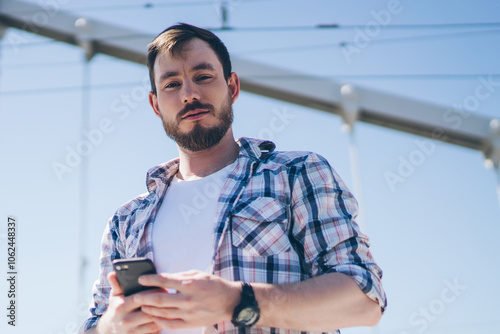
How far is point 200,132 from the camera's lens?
1.47 metres

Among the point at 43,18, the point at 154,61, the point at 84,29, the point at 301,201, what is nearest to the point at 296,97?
the point at 84,29

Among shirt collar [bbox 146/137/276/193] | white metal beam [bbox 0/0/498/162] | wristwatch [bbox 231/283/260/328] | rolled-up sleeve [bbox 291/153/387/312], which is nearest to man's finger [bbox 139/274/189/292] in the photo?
wristwatch [bbox 231/283/260/328]

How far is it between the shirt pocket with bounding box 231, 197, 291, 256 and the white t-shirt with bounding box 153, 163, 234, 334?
0.07 m

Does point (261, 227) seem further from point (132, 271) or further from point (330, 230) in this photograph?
point (132, 271)

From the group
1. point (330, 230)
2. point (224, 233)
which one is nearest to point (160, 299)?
point (224, 233)

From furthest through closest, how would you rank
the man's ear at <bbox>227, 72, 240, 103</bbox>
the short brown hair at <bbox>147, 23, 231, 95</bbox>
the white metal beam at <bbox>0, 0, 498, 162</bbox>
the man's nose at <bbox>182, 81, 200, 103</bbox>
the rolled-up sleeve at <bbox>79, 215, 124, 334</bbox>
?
1. the white metal beam at <bbox>0, 0, 498, 162</bbox>
2. the man's ear at <bbox>227, 72, 240, 103</bbox>
3. the short brown hair at <bbox>147, 23, 231, 95</bbox>
4. the man's nose at <bbox>182, 81, 200, 103</bbox>
5. the rolled-up sleeve at <bbox>79, 215, 124, 334</bbox>

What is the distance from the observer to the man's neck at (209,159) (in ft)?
4.96

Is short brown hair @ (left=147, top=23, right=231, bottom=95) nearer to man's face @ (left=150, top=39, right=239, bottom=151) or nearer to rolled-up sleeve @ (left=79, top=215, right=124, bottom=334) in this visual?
man's face @ (left=150, top=39, right=239, bottom=151)

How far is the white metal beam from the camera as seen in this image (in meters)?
5.27

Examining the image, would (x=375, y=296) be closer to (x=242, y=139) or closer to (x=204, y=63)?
(x=242, y=139)

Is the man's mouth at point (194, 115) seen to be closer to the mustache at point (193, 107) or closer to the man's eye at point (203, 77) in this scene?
the mustache at point (193, 107)

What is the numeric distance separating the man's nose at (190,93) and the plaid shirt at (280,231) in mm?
244

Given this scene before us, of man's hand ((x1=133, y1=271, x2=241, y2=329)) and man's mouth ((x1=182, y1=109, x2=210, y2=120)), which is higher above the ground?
man's mouth ((x1=182, y1=109, x2=210, y2=120))

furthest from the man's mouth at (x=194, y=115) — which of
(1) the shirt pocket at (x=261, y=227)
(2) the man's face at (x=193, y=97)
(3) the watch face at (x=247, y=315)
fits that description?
(3) the watch face at (x=247, y=315)
